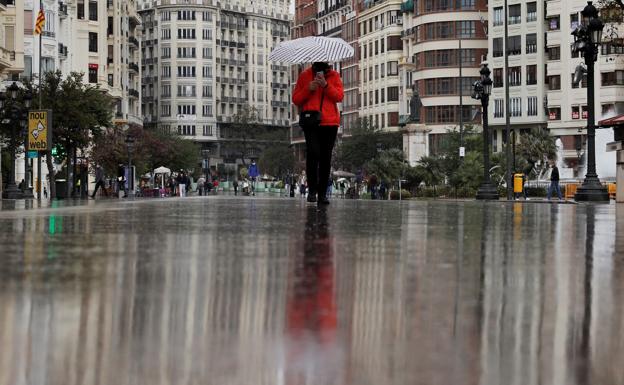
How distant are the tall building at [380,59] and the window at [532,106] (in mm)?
23810

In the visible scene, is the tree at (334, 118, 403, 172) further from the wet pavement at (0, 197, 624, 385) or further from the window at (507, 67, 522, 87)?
the wet pavement at (0, 197, 624, 385)

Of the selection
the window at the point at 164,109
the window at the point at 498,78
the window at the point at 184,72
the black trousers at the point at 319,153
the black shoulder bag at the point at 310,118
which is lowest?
the black trousers at the point at 319,153

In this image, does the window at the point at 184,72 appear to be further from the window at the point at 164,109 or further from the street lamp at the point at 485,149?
the street lamp at the point at 485,149

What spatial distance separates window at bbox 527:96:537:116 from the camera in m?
98.6

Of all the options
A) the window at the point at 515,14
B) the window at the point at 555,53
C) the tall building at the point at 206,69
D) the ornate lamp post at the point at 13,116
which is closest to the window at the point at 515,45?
the window at the point at 515,14

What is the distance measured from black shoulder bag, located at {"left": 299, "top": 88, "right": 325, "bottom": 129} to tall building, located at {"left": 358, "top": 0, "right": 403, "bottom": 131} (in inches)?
4261

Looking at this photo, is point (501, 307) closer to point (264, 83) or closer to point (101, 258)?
point (101, 258)

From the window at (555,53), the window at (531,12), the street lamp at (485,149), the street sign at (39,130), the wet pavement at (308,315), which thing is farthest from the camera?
the window at (531,12)

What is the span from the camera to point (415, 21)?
112 meters

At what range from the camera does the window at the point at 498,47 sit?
3967 inches

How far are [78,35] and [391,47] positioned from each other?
4166 centimetres

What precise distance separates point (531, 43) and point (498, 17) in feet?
14.3

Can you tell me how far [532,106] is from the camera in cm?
9900

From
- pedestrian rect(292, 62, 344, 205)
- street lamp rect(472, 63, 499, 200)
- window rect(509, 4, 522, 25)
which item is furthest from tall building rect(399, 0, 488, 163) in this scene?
pedestrian rect(292, 62, 344, 205)
